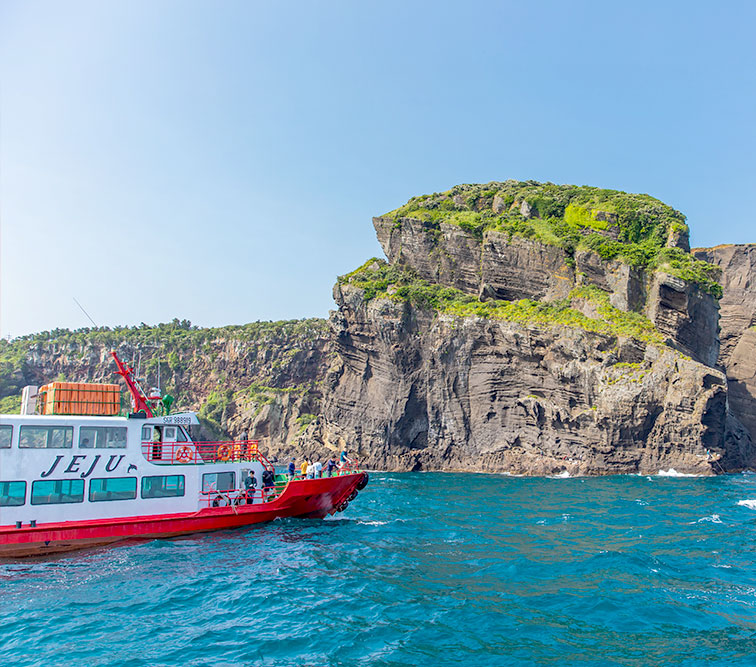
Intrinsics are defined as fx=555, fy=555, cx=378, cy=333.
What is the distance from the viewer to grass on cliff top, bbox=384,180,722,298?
57.9m

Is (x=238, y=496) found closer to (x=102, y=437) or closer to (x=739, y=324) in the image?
(x=102, y=437)

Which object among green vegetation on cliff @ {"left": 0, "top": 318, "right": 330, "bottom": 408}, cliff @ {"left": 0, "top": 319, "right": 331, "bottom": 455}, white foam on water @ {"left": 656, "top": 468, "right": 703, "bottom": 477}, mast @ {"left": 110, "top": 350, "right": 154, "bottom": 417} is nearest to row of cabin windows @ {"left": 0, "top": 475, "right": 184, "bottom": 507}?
mast @ {"left": 110, "top": 350, "right": 154, "bottom": 417}

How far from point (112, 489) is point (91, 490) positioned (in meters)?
0.71

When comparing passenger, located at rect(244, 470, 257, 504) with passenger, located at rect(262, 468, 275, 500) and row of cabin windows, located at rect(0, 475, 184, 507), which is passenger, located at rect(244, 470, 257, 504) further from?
row of cabin windows, located at rect(0, 475, 184, 507)

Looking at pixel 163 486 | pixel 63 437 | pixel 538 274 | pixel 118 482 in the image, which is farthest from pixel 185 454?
pixel 538 274

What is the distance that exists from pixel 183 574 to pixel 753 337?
3025 inches

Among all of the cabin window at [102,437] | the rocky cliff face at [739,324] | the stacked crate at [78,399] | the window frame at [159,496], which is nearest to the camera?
the cabin window at [102,437]

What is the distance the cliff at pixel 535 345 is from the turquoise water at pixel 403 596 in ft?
84.9

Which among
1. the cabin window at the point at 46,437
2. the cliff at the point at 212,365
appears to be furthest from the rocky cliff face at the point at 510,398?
the cabin window at the point at 46,437

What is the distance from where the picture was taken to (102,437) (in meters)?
21.2

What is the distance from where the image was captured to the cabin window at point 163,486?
70.9ft

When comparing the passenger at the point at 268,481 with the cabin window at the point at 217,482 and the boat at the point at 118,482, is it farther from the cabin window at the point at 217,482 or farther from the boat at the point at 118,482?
the cabin window at the point at 217,482

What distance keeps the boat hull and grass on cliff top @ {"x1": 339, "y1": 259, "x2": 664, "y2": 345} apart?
121 ft

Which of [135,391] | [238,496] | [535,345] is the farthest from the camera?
[535,345]
